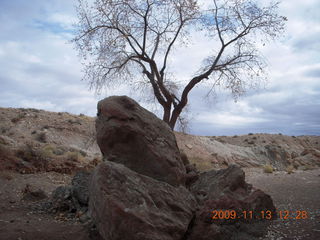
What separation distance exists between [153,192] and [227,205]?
1886mm

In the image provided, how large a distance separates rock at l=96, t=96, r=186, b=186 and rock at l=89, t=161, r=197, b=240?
0.79 metres

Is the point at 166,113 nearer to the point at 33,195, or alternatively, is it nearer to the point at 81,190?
the point at 33,195

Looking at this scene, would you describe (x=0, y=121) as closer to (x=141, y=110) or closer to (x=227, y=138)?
(x=141, y=110)

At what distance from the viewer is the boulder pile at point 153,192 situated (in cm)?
492

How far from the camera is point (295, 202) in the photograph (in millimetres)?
8891

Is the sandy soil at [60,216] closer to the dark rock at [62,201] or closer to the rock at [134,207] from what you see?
the dark rock at [62,201]

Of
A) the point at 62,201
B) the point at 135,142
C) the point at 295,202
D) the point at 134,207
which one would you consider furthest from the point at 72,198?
the point at 295,202

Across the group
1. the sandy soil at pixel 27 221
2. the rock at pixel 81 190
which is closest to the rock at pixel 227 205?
the sandy soil at pixel 27 221

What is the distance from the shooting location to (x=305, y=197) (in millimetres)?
9234

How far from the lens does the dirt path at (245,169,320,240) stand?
6481mm

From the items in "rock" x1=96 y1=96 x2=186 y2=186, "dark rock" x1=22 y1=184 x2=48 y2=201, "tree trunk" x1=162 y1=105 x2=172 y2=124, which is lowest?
"dark rock" x1=22 y1=184 x2=48 y2=201

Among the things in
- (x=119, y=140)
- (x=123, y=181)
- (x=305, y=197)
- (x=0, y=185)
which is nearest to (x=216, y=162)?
(x=305, y=197)

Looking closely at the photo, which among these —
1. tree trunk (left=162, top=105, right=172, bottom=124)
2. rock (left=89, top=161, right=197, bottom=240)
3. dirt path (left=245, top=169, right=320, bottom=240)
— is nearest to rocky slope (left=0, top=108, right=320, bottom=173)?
tree trunk (left=162, top=105, right=172, bottom=124)

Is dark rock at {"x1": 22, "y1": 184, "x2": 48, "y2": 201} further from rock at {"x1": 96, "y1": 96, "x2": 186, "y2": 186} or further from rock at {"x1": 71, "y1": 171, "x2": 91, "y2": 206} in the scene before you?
rock at {"x1": 96, "y1": 96, "x2": 186, "y2": 186}
